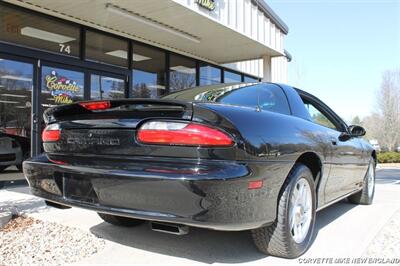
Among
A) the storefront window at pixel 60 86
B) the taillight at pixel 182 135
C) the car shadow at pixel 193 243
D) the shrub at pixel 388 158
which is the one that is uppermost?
the storefront window at pixel 60 86

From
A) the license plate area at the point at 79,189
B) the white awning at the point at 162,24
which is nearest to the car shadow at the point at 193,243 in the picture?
the license plate area at the point at 79,189

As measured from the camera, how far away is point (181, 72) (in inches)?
432

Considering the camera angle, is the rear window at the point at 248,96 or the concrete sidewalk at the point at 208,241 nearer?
the concrete sidewalk at the point at 208,241

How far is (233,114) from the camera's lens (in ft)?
8.61

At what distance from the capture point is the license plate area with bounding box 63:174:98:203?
2666 millimetres

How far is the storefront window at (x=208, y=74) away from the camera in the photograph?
11695 millimetres

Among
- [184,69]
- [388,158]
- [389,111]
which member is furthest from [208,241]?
[389,111]

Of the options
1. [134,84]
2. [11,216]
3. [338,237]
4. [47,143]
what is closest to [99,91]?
[134,84]

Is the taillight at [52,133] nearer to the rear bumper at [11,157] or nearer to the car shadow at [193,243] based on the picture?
the car shadow at [193,243]

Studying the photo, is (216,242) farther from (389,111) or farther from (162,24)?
(389,111)

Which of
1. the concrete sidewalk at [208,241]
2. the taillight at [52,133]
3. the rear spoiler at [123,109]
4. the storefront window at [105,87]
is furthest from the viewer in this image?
the storefront window at [105,87]

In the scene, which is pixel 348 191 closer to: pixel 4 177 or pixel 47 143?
pixel 47 143

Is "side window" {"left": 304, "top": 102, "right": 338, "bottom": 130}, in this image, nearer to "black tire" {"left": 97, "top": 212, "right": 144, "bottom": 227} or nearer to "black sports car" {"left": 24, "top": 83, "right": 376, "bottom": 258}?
"black sports car" {"left": 24, "top": 83, "right": 376, "bottom": 258}

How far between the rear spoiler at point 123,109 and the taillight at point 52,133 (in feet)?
0.20
